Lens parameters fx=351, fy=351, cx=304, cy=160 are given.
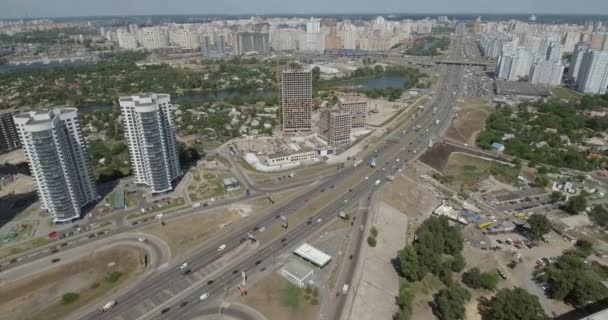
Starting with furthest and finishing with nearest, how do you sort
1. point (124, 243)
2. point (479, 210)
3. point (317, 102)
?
point (317, 102) < point (479, 210) < point (124, 243)

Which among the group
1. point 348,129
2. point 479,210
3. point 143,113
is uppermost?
point 143,113

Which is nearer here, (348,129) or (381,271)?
(381,271)

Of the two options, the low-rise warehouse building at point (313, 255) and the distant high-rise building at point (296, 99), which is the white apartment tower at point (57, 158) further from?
the distant high-rise building at point (296, 99)

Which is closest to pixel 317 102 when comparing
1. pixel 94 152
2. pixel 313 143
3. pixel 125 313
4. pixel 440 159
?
pixel 313 143

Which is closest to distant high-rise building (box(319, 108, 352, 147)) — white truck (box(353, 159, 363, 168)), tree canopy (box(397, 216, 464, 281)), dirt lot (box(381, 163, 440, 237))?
white truck (box(353, 159, 363, 168))

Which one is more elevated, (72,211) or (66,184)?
(66,184)

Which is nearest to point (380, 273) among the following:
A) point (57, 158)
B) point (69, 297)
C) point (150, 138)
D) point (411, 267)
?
point (411, 267)

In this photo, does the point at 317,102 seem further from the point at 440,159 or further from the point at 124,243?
the point at 124,243

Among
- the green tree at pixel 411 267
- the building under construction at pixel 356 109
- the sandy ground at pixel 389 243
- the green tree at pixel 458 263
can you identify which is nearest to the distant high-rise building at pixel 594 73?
the building under construction at pixel 356 109
